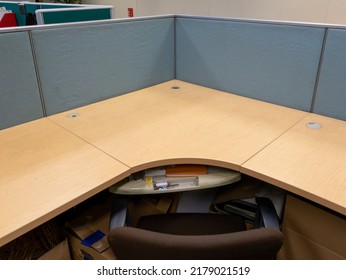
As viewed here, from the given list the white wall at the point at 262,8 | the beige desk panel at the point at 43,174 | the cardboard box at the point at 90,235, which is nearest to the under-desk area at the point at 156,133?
the beige desk panel at the point at 43,174

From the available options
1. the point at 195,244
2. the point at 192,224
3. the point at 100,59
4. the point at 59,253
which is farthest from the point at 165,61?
the point at 195,244

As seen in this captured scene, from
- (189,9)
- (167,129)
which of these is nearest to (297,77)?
(167,129)

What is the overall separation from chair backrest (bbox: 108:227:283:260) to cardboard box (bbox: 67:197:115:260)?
52cm

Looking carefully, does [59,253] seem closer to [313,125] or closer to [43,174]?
[43,174]

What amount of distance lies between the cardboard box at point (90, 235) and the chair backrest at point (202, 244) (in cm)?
52

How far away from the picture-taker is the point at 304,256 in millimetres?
1182

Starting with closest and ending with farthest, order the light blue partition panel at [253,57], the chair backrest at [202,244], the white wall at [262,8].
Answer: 1. the chair backrest at [202,244]
2. the light blue partition panel at [253,57]
3. the white wall at [262,8]

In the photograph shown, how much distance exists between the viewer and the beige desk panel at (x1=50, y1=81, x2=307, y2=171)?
3.69ft

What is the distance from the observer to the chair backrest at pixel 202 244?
70 centimetres

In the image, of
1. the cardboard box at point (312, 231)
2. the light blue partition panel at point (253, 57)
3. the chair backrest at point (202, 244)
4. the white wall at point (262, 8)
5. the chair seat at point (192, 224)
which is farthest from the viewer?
the white wall at point (262, 8)

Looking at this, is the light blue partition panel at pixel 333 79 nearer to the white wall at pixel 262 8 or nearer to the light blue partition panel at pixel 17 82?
the light blue partition panel at pixel 17 82

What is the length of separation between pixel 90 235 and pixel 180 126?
0.61 metres

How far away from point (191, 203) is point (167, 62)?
890mm
